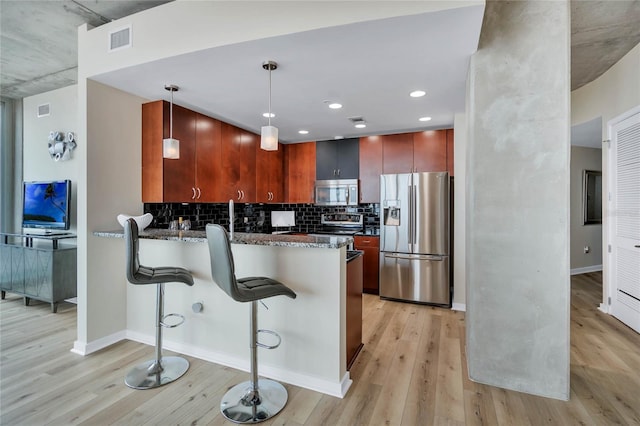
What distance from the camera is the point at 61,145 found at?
163 inches

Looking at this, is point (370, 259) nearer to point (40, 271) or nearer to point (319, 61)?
point (319, 61)

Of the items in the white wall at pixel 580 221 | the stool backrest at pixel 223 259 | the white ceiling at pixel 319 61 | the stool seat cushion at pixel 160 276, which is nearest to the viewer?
the stool backrest at pixel 223 259

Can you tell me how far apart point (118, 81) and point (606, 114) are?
209 inches

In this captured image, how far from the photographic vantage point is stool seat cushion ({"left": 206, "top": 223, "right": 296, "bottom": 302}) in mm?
1868

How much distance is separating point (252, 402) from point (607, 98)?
492 cm

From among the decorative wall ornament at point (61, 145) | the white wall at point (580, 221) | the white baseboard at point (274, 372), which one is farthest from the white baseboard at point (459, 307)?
the decorative wall ornament at point (61, 145)

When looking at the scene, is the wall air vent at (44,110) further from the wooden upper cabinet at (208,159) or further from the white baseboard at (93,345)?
the white baseboard at (93,345)

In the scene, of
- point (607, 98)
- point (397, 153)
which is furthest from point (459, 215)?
point (607, 98)

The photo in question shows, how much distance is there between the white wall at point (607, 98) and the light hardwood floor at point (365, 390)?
149cm

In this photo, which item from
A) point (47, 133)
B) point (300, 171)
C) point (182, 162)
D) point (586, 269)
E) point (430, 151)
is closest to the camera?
point (182, 162)

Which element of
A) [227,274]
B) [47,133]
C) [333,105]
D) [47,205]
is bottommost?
[227,274]

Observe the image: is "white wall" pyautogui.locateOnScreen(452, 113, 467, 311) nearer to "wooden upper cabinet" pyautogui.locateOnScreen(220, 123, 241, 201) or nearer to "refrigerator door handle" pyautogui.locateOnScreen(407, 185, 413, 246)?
"refrigerator door handle" pyautogui.locateOnScreen(407, 185, 413, 246)

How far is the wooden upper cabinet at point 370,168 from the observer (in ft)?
16.3

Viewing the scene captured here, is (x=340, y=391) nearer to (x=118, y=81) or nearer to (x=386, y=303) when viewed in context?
(x=386, y=303)
